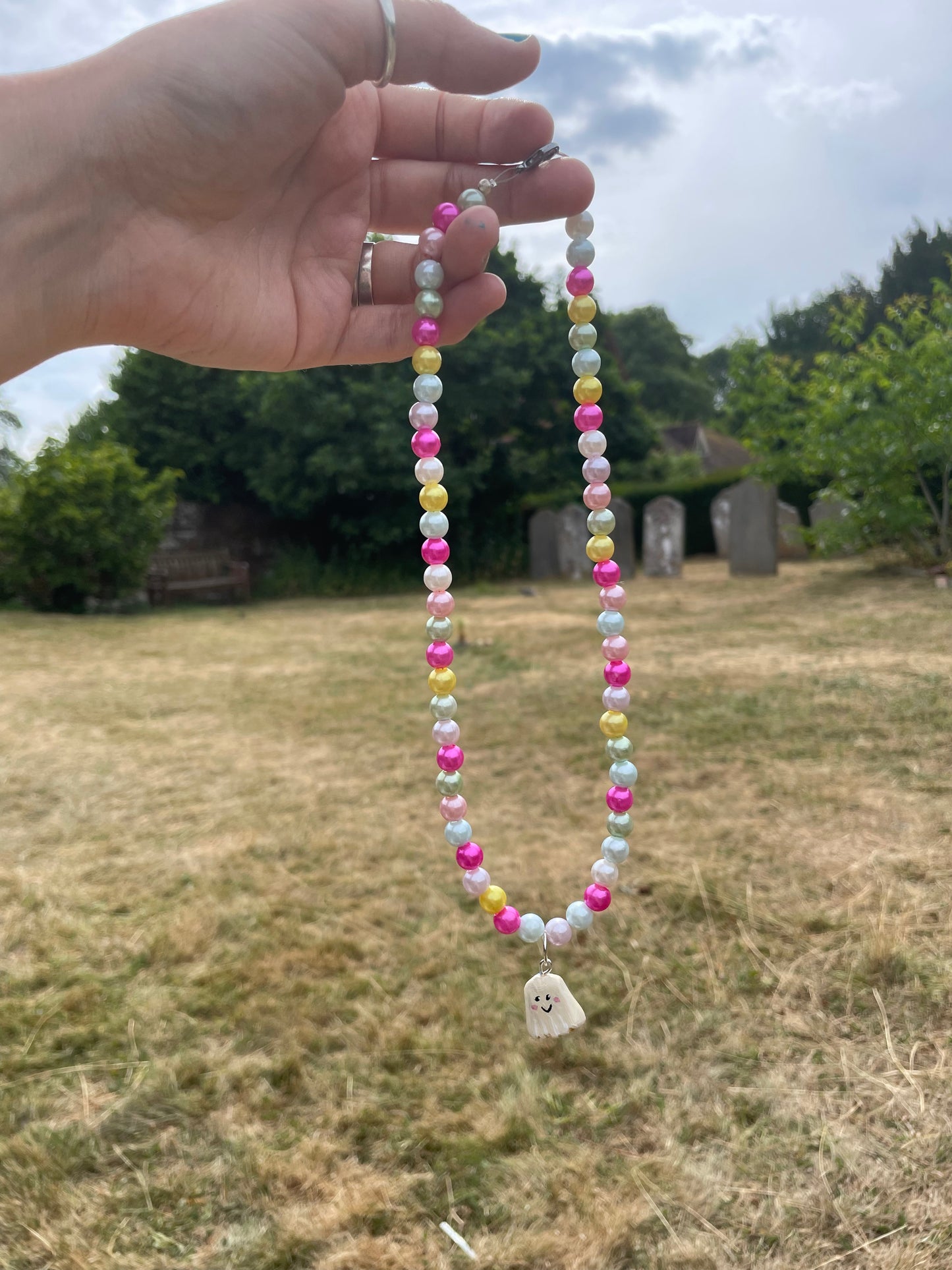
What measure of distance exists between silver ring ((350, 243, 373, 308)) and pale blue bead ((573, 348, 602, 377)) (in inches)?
20.2

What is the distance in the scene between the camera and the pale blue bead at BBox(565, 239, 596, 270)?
140 cm

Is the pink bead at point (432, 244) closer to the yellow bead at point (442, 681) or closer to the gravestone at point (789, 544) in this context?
the yellow bead at point (442, 681)

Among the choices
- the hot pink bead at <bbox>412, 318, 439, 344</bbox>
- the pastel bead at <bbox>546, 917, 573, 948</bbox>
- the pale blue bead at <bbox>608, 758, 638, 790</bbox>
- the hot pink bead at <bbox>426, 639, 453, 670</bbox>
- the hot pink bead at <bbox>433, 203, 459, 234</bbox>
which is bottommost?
the pastel bead at <bbox>546, 917, 573, 948</bbox>

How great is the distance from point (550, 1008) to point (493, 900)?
0.69 feet

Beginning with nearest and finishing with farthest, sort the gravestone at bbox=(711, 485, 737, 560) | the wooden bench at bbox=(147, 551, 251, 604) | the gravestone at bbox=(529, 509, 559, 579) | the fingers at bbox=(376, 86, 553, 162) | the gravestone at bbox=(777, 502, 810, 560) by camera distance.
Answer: the fingers at bbox=(376, 86, 553, 162)
the wooden bench at bbox=(147, 551, 251, 604)
the gravestone at bbox=(777, 502, 810, 560)
the gravestone at bbox=(529, 509, 559, 579)
the gravestone at bbox=(711, 485, 737, 560)

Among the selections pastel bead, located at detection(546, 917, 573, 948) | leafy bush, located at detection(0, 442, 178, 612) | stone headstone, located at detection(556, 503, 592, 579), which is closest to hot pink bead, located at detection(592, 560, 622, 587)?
pastel bead, located at detection(546, 917, 573, 948)

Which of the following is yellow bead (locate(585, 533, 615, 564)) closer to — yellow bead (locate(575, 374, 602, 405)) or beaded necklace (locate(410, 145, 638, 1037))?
beaded necklace (locate(410, 145, 638, 1037))

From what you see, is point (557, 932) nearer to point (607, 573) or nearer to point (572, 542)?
point (607, 573)

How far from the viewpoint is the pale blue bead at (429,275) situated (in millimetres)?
1409

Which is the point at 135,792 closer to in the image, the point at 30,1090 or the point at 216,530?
the point at 30,1090

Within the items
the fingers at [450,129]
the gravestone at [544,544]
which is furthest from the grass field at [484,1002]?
the gravestone at [544,544]

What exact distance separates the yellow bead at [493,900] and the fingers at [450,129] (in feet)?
4.16

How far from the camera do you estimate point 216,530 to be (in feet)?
45.3

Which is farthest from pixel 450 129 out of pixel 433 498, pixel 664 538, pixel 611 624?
pixel 664 538
